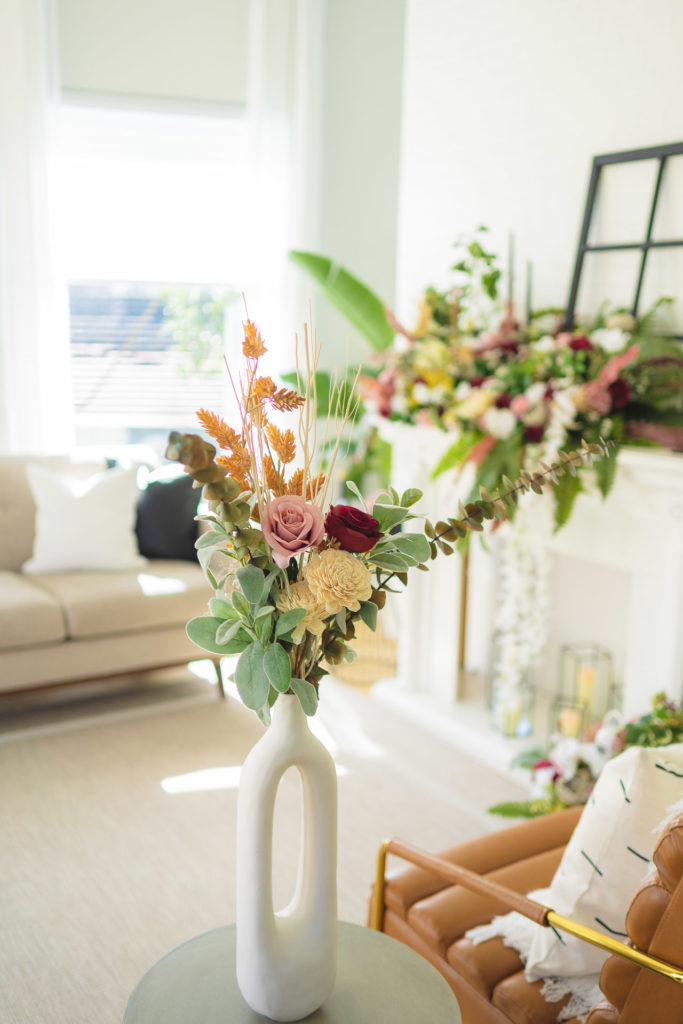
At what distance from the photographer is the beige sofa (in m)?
3.27

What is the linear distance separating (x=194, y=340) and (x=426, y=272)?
71.4 inches

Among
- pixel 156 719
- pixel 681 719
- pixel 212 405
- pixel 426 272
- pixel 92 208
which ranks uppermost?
pixel 92 208

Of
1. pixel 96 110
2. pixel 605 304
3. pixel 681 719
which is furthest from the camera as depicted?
pixel 96 110

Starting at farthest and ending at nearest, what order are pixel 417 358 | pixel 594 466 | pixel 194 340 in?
pixel 194 340 → pixel 417 358 → pixel 594 466

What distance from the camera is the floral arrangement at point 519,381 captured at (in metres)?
2.66

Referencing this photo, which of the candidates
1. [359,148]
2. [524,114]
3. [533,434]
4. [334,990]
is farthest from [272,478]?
[359,148]

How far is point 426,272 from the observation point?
372 centimetres

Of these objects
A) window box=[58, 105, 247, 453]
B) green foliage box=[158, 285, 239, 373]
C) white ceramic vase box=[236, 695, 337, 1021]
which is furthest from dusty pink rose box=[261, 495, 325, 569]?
green foliage box=[158, 285, 239, 373]

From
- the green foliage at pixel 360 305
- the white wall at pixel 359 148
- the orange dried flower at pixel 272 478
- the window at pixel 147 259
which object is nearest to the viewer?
the orange dried flower at pixel 272 478

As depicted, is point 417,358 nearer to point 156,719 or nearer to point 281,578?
point 156,719

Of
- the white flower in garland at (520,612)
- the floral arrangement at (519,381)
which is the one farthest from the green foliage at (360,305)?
the white flower in garland at (520,612)

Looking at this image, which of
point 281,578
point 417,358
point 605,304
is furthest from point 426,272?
point 281,578

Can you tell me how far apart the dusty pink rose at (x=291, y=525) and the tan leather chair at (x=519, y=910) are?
2.17ft

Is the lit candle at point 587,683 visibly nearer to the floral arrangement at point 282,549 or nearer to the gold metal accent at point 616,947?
the gold metal accent at point 616,947
